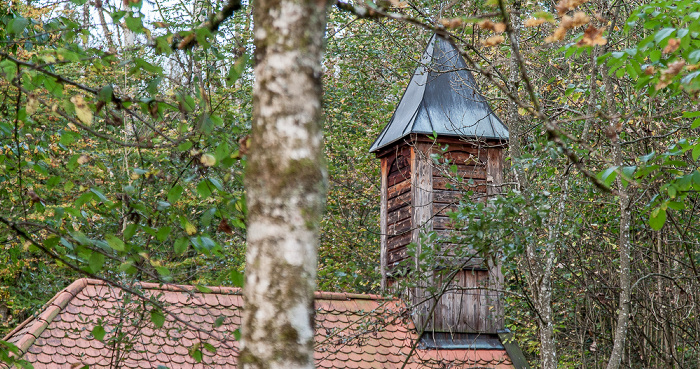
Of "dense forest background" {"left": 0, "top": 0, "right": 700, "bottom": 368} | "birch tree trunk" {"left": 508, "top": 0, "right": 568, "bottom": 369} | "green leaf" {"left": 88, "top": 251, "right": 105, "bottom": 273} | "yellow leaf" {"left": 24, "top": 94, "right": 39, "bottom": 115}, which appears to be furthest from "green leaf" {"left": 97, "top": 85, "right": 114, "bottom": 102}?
"birch tree trunk" {"left": 508, "top": 0, "right": 568, "bottom": 369}

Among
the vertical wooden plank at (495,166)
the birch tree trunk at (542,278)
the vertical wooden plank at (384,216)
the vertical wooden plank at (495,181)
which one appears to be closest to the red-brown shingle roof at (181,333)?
the vertical wooden plank at (495,181)

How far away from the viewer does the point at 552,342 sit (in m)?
6.48

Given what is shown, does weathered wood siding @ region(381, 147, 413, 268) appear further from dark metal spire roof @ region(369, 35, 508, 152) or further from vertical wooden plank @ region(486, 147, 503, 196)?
vertical wooden plank @ region(486, 147, 503, 196)

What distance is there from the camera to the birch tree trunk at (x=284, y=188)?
6.22 feet

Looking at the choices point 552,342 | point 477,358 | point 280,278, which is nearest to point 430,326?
point 477,358

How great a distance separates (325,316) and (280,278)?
6590 millimetres

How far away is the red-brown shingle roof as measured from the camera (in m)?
6.79

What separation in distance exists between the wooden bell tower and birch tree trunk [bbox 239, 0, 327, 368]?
256 inches

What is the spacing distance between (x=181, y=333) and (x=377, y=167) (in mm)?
7632

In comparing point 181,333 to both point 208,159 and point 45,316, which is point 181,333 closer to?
point 45,316

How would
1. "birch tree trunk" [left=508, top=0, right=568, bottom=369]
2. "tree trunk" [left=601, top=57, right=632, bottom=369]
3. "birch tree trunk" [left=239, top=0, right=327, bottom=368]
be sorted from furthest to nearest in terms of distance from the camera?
"birch tree trunk" [left=508, top=0, right=568, bottom=369] → "tree trunk" [left=601, top=57, right=632, bottom=369] → "birch tree trunk" [left=239, top=0, right=327, bottom=368]

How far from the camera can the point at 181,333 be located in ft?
24.4

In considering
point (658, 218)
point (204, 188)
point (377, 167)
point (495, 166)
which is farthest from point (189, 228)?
point (377, 167)

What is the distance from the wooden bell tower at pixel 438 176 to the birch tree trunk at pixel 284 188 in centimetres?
649
